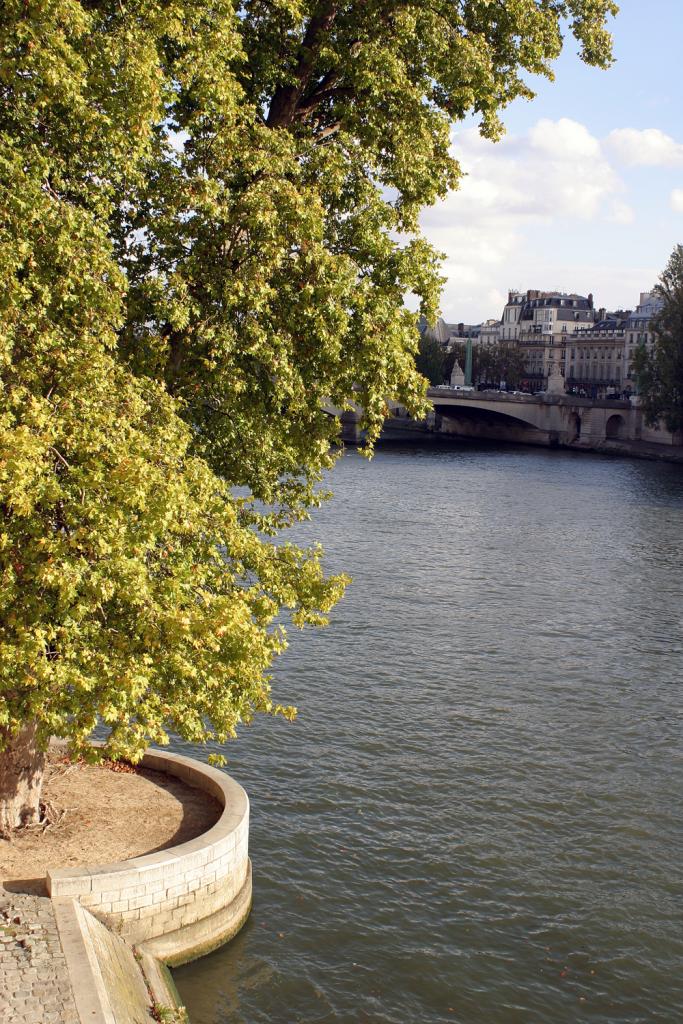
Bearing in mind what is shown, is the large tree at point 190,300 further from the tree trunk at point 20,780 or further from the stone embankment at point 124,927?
the stone embankment at point 124,927

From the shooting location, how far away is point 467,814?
22750mm

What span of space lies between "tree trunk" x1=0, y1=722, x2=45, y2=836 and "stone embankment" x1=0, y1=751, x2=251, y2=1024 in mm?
2317

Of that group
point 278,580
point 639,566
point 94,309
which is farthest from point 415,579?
Result: point 94,309

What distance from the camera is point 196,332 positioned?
17.8 meters

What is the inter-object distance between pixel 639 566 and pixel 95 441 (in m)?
38.5

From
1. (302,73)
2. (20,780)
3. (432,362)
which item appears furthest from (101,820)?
(432,362)

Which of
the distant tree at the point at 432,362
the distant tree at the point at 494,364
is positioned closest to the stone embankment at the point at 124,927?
the distant tree at the point at 432,362

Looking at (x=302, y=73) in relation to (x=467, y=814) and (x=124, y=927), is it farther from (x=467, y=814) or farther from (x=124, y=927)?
(x=467, y=814)

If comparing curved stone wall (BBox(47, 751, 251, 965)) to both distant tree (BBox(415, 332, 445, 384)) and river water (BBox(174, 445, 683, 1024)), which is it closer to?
river water (BBox(174, 445, 683, 1024))

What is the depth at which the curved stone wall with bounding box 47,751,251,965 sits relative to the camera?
51.5 ft

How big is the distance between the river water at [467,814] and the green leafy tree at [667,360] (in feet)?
192

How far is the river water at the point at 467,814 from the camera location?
17156 mm

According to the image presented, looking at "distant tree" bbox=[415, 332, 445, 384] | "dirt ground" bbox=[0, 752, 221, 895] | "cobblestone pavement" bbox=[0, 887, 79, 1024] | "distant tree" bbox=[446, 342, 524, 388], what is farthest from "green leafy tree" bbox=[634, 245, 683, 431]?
"cobblestone pavement" bbox=[0, 887, 79, 1024]

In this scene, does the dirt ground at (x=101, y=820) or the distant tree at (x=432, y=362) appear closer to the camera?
the dirt ground at (x=101, y=820)
